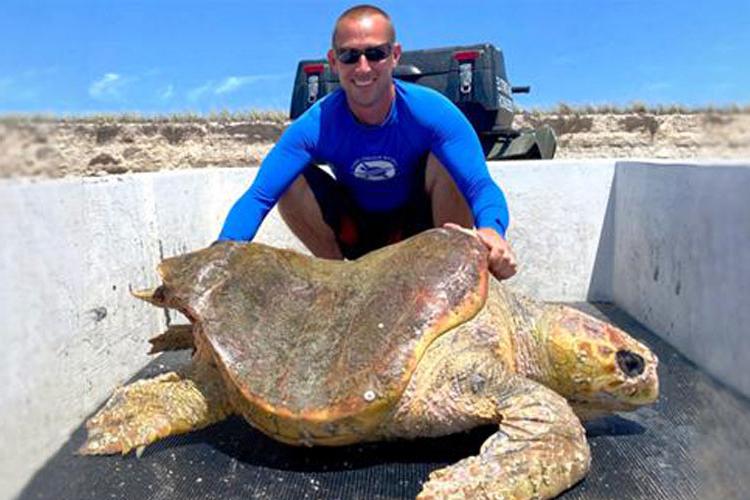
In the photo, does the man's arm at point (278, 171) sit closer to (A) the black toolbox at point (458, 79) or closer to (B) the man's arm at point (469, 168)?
Result: (B) the man's arm at point (469, 168)

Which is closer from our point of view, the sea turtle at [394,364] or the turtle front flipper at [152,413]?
the sea turtle at [394,364]

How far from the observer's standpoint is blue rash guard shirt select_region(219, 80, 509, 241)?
9.03ft

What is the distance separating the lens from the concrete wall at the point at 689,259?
90.1 inches

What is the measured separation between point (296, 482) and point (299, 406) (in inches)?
9.1

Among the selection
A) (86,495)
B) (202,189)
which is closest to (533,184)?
(202,189)

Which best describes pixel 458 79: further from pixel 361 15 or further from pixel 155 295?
pixel 155 295

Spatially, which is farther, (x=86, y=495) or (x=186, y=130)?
(x=186, y=130)

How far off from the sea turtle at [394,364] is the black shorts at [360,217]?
994mm

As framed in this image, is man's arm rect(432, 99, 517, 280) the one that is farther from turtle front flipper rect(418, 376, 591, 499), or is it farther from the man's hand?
turtle front flipper rect(418, 376, 591, 499)

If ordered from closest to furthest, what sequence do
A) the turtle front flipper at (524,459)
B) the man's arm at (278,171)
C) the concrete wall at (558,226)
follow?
the turtle front flipper at (524,459) → the man's arm at (278,171) → the concrete wall at (558,226)

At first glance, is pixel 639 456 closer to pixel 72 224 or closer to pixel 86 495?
pixel 86 495

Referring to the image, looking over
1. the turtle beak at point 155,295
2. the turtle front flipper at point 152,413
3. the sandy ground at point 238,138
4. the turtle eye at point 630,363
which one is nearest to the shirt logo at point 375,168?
the turtle beak at point 155,295

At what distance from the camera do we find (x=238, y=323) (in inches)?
79.4

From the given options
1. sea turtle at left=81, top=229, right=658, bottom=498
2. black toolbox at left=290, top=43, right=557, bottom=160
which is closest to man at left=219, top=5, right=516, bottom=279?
sea turtle at left=81, top=229, right=658, bottom=498
